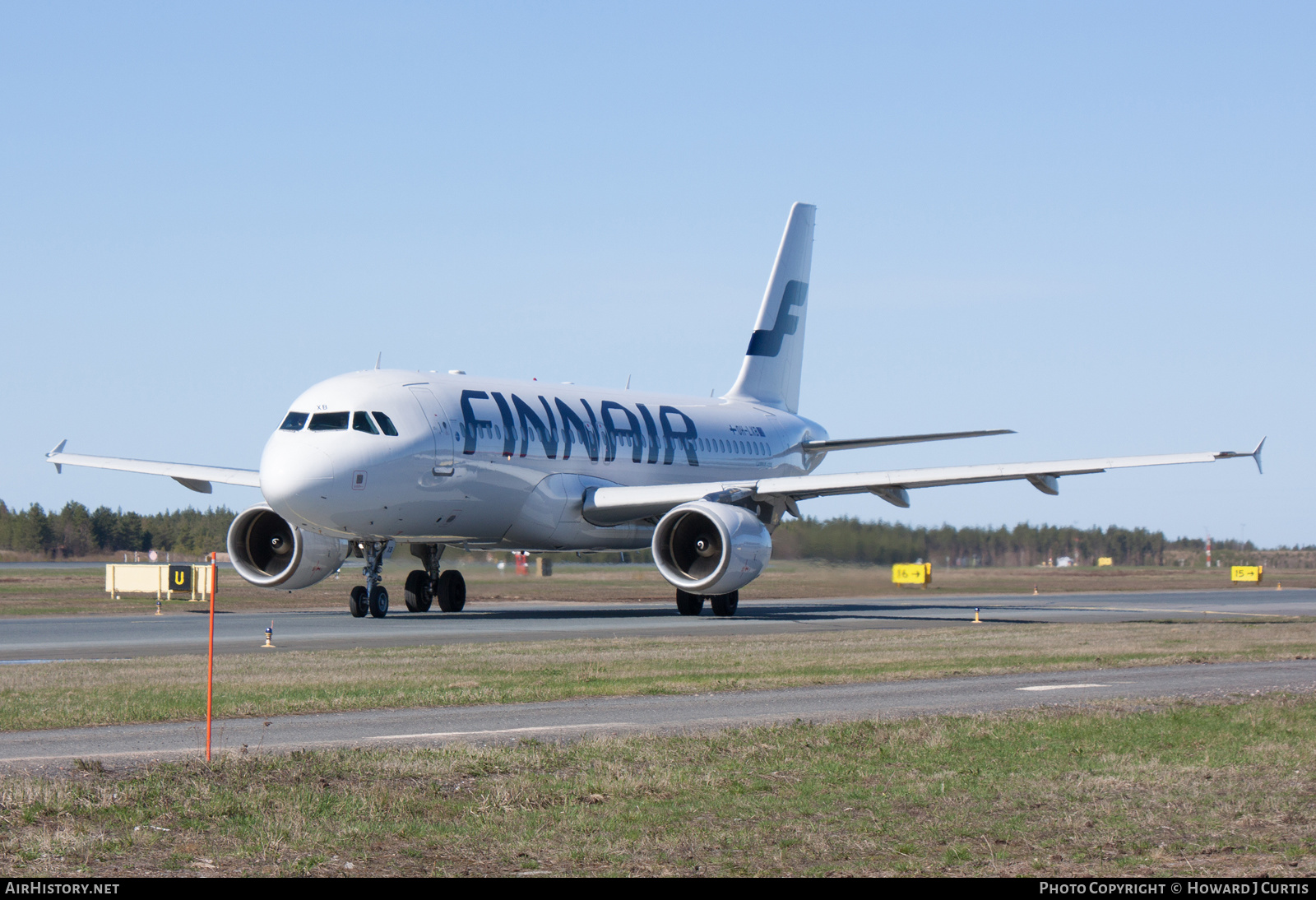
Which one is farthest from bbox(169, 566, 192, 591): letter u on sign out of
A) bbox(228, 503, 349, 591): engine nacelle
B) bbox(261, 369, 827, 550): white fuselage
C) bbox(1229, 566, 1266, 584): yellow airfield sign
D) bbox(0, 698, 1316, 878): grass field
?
bbox(1229, 566, 1266, 584): yellow airfield sign

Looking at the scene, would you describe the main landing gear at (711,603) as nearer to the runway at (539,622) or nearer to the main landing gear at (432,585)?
the runway at (539,622)

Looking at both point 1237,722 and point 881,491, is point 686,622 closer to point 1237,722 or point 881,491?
point 881,491

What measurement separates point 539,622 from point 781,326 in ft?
58.1

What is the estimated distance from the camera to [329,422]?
91.2 ft

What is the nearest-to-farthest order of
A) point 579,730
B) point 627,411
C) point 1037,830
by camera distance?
1. point 1037,830
2. point 579,730
3. point 627,411

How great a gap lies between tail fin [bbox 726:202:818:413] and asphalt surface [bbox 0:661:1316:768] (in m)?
25.1

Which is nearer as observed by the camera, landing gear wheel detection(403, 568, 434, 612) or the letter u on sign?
landing gear wheel detection(403, 568, 434, 612)

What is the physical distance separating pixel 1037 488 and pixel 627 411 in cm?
1019

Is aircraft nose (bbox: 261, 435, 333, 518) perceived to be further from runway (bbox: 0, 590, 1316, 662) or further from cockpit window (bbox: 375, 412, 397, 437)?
runway (bbox: 0, 590, 1316, 662)

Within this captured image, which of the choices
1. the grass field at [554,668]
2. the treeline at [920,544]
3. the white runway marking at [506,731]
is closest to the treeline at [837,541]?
the treeline at [920,544]

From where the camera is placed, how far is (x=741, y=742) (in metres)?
11.5

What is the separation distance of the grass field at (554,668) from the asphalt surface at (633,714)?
598mm

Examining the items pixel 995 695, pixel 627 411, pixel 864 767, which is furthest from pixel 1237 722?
pixel 627 411

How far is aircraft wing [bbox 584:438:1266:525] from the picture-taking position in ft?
98.0
